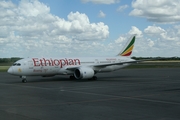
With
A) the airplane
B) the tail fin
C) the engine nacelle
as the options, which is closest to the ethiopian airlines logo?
the airplane

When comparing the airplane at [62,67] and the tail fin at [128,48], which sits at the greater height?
the tail fin at [128,48]

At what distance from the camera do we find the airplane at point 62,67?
32.3 meters

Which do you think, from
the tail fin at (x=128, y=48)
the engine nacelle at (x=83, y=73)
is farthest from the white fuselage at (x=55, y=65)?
the tail fin at (x=128, y=48)

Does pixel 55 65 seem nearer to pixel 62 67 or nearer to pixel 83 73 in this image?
pixel 62 67

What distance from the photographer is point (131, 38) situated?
44.7 meters

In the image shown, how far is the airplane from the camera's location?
1271 inches

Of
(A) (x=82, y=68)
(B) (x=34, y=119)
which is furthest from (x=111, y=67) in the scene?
(B) (x=34, y=119)

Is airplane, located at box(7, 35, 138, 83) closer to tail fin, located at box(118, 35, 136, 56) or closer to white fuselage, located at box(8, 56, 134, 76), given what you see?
white fuselage, located at box(8, 56, 134, 76)

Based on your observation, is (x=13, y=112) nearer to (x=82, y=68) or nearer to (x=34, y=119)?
(x=34, y=119)

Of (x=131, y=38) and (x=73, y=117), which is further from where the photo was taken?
(x=131, y=38)

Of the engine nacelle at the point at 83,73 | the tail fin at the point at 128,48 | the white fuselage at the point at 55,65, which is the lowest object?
the engine nacelle at the point at 83,73

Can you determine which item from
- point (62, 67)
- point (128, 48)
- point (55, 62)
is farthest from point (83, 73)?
point (128, 48)

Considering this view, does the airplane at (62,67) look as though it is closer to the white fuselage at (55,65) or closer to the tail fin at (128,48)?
the white fuselage at (55,65)

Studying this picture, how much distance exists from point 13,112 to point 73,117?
9.97 feet
